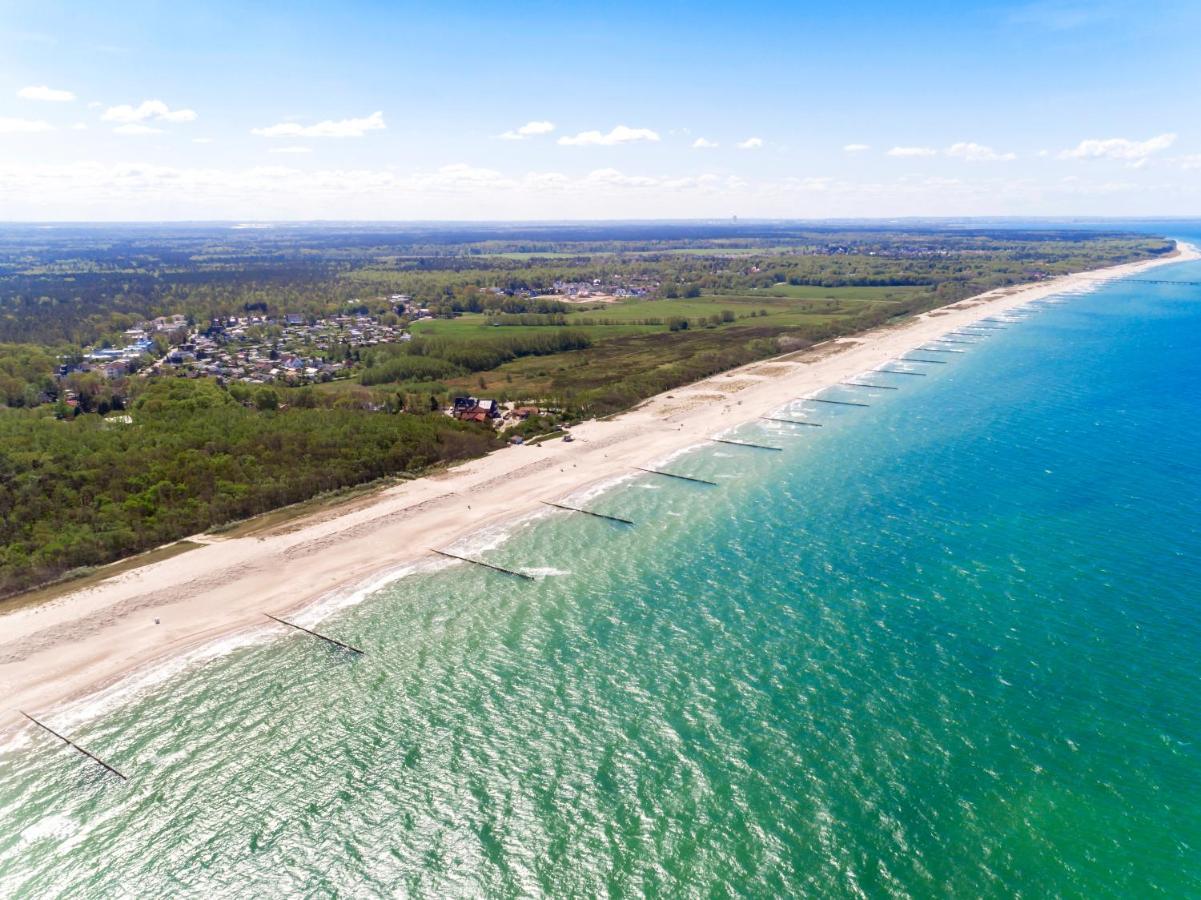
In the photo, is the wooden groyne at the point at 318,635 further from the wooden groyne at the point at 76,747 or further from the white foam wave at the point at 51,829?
the white foam wave at the point at 51,829

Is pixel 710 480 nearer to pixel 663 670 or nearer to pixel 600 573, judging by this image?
pixel 600 573

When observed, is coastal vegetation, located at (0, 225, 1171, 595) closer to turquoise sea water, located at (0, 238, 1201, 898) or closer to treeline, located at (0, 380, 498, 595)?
treeline, located at (0, 380, 498, 595)

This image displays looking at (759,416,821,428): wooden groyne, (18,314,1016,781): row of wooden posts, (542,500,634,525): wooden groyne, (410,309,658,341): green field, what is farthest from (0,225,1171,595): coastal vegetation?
(759,416,821,428): wooden groyne

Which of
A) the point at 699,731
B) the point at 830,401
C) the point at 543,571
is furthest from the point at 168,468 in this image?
the point at 830,401

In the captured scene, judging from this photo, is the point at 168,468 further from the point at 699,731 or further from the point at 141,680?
the point at 699,731

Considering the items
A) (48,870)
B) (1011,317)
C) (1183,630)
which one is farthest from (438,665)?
(1011,317)
